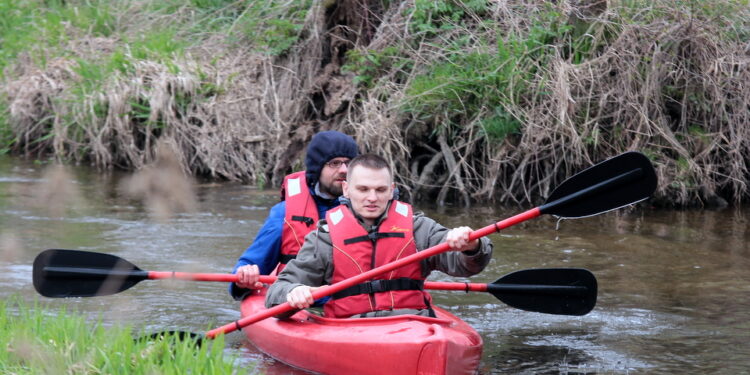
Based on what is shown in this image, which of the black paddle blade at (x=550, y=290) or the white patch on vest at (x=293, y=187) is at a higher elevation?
the white patch on vest at (x=293, y=187)

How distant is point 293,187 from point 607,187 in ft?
5.12

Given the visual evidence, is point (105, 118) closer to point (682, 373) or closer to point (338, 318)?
point (338, 318)

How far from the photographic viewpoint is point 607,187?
4.11 m

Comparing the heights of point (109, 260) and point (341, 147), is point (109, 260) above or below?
below

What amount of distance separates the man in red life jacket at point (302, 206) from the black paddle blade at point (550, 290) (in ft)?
3.03

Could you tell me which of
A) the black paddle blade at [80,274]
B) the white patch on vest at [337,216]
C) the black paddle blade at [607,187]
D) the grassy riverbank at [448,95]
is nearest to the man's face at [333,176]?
the white patch on vest at [337,216]

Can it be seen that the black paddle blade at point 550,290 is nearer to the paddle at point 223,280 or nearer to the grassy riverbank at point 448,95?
the paddle at point 223,280

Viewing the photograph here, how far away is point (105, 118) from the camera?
9.43 m

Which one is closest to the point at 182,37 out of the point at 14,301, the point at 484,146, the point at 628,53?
the point at 484,146

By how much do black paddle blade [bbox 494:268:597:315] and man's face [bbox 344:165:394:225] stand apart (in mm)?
773

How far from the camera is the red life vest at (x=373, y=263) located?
408 centimetres

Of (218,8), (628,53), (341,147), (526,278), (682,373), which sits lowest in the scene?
(682,373)

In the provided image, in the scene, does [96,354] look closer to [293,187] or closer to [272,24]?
[293,187]

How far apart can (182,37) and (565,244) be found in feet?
18.9
